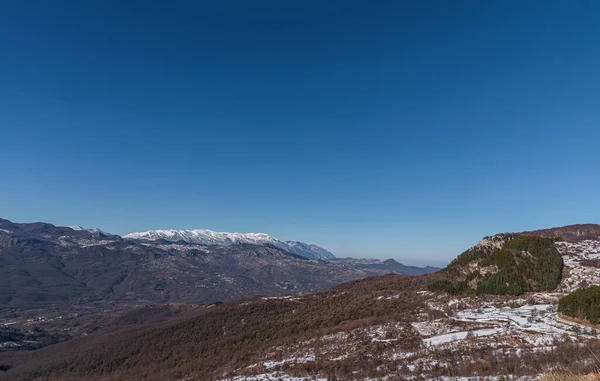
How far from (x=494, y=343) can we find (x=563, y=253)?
1153 inches

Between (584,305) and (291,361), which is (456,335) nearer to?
(584,305)

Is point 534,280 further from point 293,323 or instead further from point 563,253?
point 293,323

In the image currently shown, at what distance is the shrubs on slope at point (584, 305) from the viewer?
22.8 metres

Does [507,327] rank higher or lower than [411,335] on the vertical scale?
higher

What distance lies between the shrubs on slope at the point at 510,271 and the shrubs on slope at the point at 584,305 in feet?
38.0

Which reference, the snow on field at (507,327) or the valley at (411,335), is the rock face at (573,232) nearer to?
the valley at (411,335)

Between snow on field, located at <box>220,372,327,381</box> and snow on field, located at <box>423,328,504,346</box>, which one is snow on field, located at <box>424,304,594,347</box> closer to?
snow on field, located at <box>423,328,504,346</box>

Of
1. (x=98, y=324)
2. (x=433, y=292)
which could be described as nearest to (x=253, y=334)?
(x=433, y=292)

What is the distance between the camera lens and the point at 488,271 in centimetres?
4075

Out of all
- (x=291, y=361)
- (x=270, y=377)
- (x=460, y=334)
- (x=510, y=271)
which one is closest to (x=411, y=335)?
(x=460, y=334)

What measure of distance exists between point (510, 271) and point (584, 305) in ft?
51.4

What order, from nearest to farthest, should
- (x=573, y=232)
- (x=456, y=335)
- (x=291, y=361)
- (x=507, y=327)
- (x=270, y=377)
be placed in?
(x=270, y=377) < (x=507, y=327) < (x=456, y=335) < (x=291, y=361) < (x=573, y=232)

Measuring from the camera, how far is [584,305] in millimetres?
23750

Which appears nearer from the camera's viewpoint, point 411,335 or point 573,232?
point 411,335
